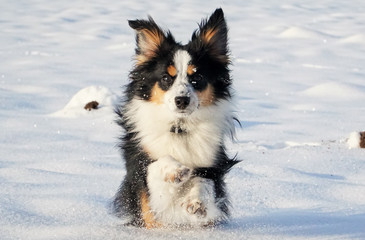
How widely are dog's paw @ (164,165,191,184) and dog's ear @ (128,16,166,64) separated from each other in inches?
39.3

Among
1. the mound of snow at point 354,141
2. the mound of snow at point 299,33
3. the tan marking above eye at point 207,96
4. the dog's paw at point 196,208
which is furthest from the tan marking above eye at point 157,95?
the mound of snow at point 299,33

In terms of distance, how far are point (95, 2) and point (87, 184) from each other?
17651 millimetres

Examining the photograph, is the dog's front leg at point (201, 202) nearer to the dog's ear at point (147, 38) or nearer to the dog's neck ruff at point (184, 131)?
the dog's neck ruff at point (184, 131)

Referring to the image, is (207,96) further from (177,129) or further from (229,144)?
(229,144)

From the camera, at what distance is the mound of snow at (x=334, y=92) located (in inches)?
411

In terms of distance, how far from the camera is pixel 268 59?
1398cm

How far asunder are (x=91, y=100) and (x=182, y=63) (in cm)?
524

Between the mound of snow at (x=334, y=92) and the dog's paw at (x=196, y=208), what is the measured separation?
7509 millimetres

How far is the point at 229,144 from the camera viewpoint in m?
5.77

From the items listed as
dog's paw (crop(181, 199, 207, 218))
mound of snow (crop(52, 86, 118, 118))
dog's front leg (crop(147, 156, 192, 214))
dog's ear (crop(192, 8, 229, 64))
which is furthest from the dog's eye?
mound of snow (crop(52, 86, 118, 118))

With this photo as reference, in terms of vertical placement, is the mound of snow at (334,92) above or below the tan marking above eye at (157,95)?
below

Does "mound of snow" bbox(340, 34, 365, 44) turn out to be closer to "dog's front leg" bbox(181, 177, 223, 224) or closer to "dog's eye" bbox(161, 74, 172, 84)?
"dog's eye" bbox(161, 74, 172, 84)

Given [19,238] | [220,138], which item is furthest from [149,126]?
[19,238]

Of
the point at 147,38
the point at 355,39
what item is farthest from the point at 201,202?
the point at 355,39
